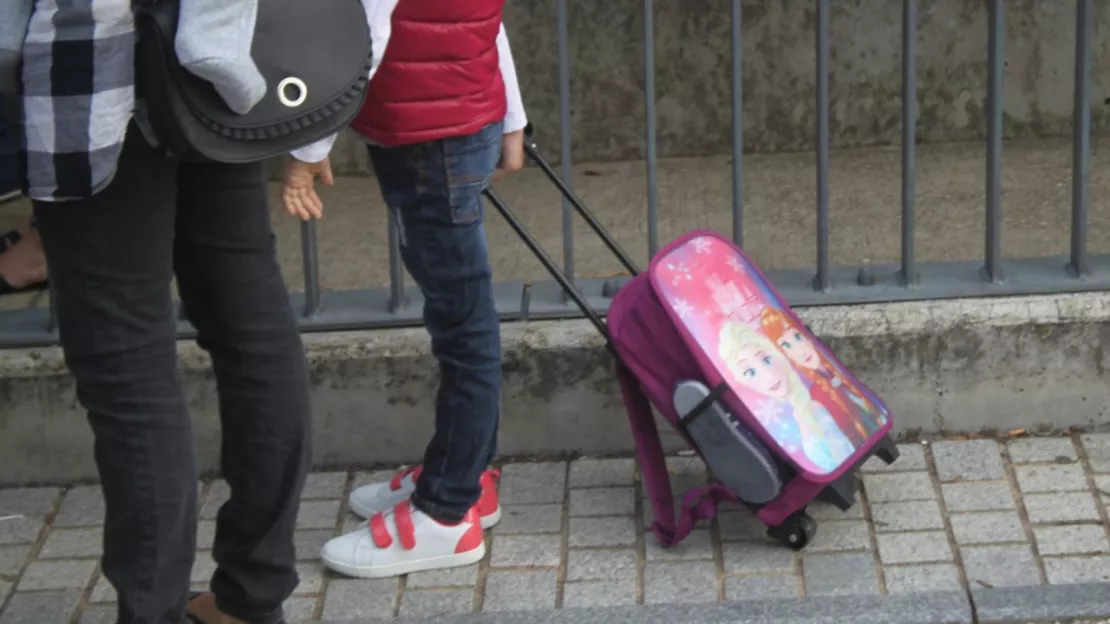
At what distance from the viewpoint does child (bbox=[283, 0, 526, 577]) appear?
309cm

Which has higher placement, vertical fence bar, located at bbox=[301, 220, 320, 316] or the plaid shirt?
the plaid shirt

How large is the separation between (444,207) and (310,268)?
0.86m

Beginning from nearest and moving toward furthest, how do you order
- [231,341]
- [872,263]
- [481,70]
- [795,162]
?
[231,341] → [481,70] → [872,263] → [795,162]

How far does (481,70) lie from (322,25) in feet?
1.98

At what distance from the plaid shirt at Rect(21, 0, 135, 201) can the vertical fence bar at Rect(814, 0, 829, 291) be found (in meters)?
1.86

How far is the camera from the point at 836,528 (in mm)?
3662

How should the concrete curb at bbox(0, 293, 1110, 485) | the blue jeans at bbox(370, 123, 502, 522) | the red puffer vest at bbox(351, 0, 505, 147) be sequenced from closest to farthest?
the red puffer vest at bbox(351, 0, 505, 147), the blue jeans at bbox(370, 123, 502, 522), the concrete curb at bbox(0, 293, 1110, 485)

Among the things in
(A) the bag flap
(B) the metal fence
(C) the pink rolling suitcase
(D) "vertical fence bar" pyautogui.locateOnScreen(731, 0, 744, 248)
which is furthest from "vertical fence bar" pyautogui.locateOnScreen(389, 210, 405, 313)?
(A) the bag flap

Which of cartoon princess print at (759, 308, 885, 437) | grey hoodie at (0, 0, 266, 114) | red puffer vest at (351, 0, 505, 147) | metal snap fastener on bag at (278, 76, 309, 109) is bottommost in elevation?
cartoon princess print at (759, 308, 885, 437)

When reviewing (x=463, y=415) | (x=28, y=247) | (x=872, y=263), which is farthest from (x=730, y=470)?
(x=28, y=247)

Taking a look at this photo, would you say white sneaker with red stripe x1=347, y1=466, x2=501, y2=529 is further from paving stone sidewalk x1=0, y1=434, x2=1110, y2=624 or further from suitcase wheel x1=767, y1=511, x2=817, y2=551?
suitcase wheel x1=767, y1=511, x2=817, y2=551

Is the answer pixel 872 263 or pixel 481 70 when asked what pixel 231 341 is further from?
pixel 872 263

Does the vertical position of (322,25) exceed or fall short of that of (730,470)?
it exceeds it

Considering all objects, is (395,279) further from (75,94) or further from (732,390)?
(75,94)
